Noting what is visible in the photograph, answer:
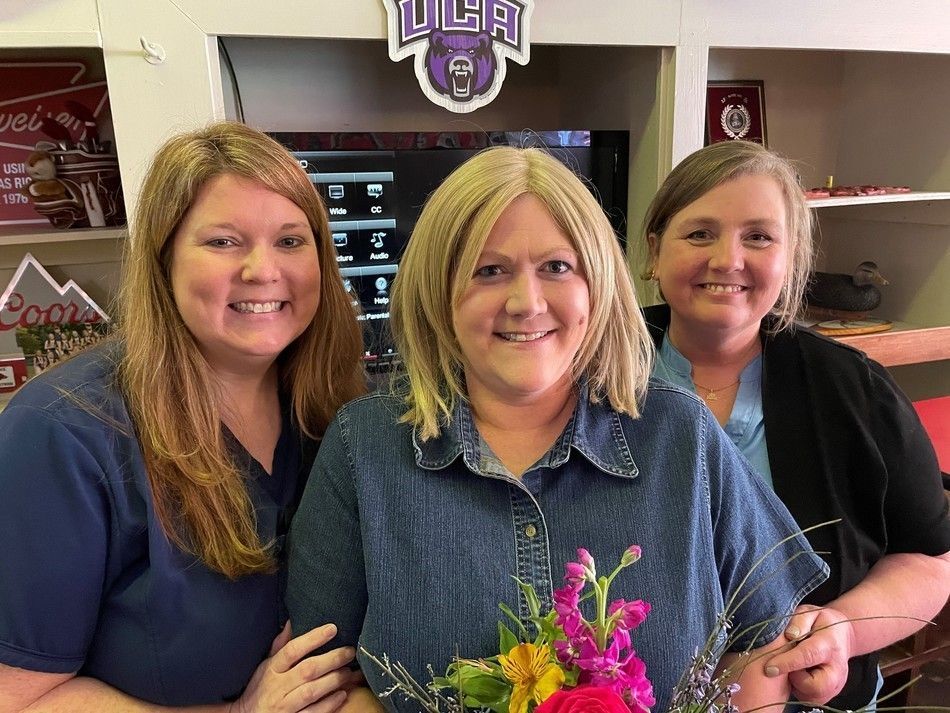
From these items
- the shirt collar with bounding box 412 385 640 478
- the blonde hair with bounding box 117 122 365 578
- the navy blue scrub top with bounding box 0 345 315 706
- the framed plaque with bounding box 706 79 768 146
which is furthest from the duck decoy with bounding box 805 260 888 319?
the navy blue scrub top with bounding box 0 345 315 706

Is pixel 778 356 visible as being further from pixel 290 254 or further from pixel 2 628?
pixel 2 628

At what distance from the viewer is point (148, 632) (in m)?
0.96

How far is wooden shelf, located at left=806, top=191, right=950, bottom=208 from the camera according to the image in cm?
208

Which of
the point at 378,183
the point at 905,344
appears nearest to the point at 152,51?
the point at 378,183

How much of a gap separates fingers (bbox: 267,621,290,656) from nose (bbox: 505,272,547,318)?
22.7 inches

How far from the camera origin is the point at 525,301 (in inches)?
34.1

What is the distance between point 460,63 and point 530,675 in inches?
54.3

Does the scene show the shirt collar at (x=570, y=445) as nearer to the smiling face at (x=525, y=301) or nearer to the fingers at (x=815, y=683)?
the smiling face at (x=525, y=301)

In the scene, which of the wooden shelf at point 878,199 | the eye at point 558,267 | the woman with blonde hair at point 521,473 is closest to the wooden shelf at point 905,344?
the wooden shelf at point 878,199

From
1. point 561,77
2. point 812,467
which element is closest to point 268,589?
point 812,467

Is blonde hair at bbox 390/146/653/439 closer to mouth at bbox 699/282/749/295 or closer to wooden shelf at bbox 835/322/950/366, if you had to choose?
mouth at bbox 699/282/749/295

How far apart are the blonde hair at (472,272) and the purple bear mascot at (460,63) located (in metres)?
0.75

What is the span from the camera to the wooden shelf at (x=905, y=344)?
2.27 meters

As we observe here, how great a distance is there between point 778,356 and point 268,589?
0.92 meters
